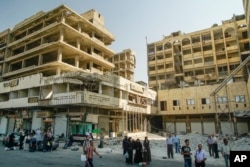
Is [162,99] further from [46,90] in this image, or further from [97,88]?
[46,90]

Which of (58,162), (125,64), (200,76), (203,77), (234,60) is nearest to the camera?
(58,162)

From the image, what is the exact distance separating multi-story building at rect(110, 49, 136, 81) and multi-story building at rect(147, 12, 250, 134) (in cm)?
565

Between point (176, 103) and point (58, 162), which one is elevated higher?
point (176, 103)

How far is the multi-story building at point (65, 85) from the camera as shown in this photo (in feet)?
90.4

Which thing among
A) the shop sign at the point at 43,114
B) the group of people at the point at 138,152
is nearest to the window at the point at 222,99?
the group of people at the point at 138,152

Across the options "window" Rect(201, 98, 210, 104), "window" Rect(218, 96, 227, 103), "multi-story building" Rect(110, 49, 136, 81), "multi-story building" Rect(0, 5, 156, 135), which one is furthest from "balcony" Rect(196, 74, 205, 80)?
"multi-story building" Rect(110, 49, 136, 81)

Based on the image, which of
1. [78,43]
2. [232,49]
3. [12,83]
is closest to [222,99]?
[232,49]

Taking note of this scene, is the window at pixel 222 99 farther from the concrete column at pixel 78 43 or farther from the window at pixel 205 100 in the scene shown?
the concrete column at pixel 78 43

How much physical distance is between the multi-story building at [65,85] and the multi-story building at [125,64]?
47.6 ft

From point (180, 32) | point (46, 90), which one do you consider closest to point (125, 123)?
point (46, 90)

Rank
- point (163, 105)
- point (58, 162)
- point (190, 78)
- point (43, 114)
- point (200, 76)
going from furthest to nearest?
point (190, 78) → point (200, 76) → point (163, 105) → point (43, 114) → point (58, 162)

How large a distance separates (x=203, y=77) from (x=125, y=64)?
22071 mm

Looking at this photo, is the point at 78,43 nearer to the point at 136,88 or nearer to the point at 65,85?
the point at 65,85

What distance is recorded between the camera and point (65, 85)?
2994cm
